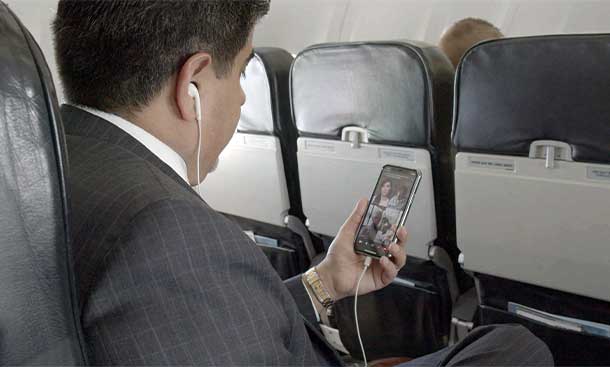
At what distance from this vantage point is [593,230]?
1.68 m

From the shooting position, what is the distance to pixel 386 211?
1.65 m

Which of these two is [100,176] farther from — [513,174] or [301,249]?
[301,249]

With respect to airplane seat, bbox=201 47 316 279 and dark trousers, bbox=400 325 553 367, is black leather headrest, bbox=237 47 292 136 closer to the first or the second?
airplane seat, bbox=201 47 316 279

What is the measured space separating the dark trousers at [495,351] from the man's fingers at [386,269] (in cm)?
25

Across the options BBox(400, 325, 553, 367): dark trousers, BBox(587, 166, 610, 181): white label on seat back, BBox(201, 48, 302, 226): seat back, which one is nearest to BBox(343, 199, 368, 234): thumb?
BBox(400, 325, 553, 367): dark trousers

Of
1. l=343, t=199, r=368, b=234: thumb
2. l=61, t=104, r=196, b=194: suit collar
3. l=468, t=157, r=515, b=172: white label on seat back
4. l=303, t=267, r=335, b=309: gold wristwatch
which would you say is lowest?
l=303, t=267, r=335, b=309: gold wristwatch

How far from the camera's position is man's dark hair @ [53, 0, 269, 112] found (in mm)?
944

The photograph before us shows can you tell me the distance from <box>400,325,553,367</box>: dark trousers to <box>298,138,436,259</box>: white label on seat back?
21.3 inches

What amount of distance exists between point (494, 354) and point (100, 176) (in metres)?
1.11

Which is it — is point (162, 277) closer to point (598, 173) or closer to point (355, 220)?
point (355, 220)

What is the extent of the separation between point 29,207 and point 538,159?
56.9 inches

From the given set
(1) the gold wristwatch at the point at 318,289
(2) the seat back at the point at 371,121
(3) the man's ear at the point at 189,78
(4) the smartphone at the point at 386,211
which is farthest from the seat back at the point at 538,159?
(3) the man's ear at the point at 189,78

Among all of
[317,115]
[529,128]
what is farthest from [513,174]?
[317,115]

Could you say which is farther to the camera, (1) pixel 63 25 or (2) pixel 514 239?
(2) pixel 514 239
